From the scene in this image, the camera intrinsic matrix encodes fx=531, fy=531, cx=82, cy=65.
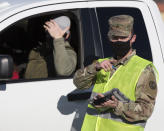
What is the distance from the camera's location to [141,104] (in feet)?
10.6

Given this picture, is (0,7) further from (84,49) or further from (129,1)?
(129,1)

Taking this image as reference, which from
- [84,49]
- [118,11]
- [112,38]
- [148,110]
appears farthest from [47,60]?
[148,110]

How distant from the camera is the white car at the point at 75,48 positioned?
4031 mm

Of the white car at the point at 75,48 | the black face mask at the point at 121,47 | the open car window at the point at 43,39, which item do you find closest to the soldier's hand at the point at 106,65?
the black face mask at the point at 121,47

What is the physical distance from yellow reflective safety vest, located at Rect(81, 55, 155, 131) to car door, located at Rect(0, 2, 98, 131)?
602 millimetres

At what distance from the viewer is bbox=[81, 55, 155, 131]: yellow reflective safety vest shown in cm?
336

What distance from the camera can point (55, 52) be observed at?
407 centimetres

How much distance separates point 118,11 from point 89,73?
→ 1158 mm

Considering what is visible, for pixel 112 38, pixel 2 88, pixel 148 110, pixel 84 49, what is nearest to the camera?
pixel 148 110

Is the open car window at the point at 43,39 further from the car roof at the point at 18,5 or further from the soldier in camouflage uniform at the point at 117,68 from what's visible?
the soldier in camouflage uniform at the point at 117,68

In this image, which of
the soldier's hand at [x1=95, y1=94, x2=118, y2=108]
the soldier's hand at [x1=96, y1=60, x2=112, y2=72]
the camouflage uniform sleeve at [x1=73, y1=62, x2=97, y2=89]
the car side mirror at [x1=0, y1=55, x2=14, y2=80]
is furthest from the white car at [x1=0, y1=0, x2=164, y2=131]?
the soldier's hand at [x1=95, y1=94, x2=118, y2=108]

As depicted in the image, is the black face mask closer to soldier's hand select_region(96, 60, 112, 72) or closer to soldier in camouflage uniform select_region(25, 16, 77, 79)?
soldier's hand select_region(96, 60, 112, 72)

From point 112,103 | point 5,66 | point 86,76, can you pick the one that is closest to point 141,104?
point 112,103

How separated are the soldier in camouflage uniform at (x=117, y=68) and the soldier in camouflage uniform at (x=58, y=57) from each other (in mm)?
472
